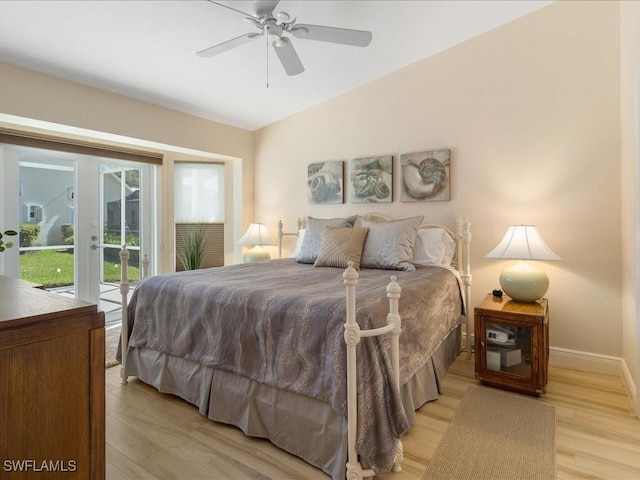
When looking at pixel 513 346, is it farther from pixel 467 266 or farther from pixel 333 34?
pixel 333 34

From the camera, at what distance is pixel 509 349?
2477mm

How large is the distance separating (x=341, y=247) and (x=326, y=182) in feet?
4.31

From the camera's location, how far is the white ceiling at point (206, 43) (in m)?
2.38

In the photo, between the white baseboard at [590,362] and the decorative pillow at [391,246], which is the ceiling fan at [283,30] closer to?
the decorative pillow at [391,246]

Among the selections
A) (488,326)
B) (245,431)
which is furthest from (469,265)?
(245,431)

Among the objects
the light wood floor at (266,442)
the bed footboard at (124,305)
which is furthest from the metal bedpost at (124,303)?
the light wood floor at (266,442)

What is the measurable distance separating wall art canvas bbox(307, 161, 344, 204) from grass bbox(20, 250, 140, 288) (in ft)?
9.04

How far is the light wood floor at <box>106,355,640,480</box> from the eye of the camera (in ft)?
5.47

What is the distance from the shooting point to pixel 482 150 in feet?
10.5

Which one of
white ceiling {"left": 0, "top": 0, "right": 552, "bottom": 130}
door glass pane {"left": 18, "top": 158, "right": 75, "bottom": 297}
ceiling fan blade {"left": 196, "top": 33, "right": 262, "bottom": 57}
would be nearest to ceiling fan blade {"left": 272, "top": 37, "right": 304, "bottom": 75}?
ceiling fan blade {"left": 196, "top": 33, "right": 262, "bottom": 57}

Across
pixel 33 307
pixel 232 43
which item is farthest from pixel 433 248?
pixel 33 307

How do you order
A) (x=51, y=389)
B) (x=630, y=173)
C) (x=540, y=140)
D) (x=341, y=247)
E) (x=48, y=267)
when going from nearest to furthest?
(x=51, y=389)
(x=630, y=173)
(x=540, y=140)
(x=341, y=247)
(x=48, y=267)

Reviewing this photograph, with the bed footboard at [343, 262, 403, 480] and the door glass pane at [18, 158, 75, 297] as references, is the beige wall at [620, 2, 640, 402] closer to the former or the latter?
the bed footboard at [343, 262, 403, 480]

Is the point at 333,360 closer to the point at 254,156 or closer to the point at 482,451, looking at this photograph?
the point at 482,451
